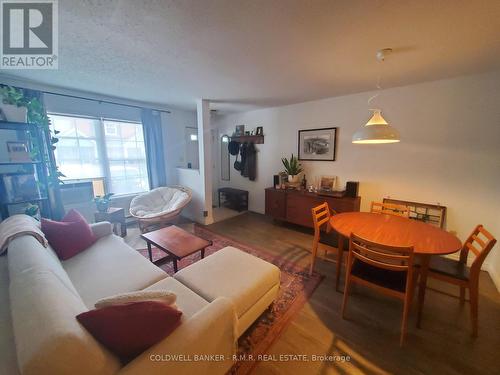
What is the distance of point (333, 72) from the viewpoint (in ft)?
7.72

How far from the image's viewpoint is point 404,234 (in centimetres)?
179

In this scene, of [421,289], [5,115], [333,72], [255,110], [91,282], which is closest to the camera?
[91,282]

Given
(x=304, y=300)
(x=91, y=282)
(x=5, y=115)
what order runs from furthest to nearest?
(x=5, y=115) < (x=304, y=300) < (x=91, y=282)

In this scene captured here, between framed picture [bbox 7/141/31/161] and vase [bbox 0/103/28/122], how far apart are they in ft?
1.37

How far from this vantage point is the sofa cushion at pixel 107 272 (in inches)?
57.0

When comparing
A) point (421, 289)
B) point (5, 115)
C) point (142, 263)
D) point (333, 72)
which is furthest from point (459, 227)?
point (5, 115)

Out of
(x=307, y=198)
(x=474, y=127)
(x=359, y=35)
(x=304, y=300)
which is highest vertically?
(x=359, y=35)

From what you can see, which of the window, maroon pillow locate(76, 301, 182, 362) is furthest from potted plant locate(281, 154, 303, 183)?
maroon pillow locate(76, 301, 182, 362)

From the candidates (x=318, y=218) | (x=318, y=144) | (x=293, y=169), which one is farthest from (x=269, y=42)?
(x=293, y=169)

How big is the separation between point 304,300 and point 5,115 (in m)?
4.33

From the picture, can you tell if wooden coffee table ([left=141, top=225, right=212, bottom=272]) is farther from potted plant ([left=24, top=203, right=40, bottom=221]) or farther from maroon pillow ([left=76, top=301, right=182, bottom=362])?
potted plant ([left=24, top=203, right=40, bottom=221])

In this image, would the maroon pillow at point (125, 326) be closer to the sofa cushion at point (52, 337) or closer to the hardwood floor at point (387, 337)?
the sofa cushion at point (52, 337)

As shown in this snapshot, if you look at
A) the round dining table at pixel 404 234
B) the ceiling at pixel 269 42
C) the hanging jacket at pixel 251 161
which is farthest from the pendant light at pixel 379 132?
the hanging jacket at pixel 251 161

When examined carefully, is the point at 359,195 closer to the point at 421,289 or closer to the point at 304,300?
the point at 421,289
